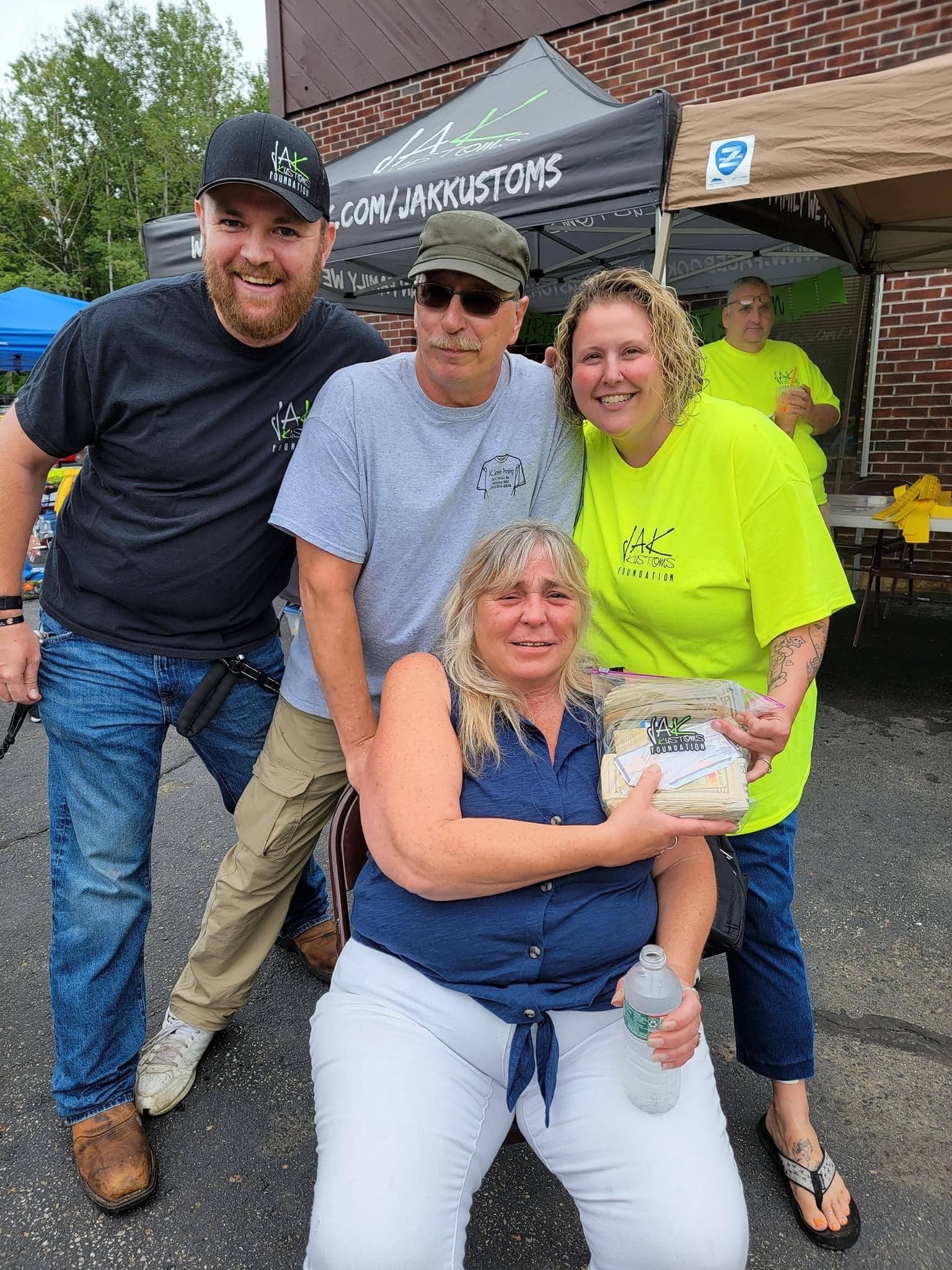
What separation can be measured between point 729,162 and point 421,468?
263 cm

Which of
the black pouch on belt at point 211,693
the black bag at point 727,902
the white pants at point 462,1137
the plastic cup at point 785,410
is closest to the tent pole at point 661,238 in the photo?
the plastic cup at point 785,410

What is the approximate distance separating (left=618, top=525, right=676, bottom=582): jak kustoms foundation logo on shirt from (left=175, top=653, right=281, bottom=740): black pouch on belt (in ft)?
3.36

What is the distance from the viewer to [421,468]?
1.82 metres

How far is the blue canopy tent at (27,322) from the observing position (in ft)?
35.0

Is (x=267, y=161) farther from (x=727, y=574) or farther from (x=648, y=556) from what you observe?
(x=727, y=574)

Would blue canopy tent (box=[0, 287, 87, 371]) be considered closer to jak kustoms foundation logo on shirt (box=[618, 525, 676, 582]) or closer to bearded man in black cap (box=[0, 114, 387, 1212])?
bearded man in black cap (box=[0, 114, 387, 1212])

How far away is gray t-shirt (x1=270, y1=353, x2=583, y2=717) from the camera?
1794 millimetres

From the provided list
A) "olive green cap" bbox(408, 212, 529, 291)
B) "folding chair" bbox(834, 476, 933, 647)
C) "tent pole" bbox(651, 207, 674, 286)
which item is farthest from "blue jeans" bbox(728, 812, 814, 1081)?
"folding chair" bbox(834, 476, 933, 647)

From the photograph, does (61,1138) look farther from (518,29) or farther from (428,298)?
(518,29)

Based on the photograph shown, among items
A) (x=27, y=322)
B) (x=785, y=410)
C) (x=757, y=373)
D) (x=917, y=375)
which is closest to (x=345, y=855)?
(x=785, y=410)

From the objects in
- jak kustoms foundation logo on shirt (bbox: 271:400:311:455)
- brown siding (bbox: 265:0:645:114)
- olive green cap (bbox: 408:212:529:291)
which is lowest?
jak kustoms foundation logo on shirt (bbox: 271:400:311:455)

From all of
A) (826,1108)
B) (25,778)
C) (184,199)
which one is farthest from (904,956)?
(184,199)

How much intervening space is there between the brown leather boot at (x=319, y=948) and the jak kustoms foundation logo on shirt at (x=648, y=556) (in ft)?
5.16

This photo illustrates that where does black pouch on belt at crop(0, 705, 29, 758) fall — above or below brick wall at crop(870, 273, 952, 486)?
below
